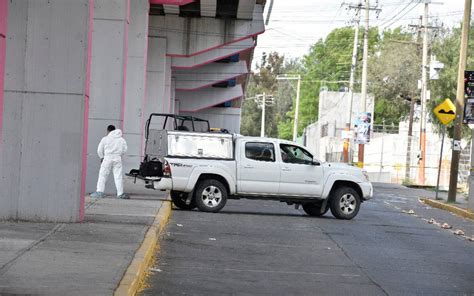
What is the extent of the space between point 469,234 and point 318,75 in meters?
104

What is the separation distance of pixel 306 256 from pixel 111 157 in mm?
8538

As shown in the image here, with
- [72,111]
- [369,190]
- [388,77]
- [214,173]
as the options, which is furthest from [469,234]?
[388,77]

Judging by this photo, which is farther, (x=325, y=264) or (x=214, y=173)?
(x=214, y=173)

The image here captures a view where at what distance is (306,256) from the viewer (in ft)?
46.1

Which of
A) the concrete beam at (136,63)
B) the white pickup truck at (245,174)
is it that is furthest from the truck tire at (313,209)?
the concrete beam at (136,63)

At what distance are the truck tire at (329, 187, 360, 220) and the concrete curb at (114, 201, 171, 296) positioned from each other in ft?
19.8

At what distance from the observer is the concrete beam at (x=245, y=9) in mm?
37281

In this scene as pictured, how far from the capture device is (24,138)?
14641mm

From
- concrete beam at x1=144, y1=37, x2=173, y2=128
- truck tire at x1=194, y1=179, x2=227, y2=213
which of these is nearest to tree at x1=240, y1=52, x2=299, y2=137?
concrete beam at x1=144, y1=37, x2=173, y2=128

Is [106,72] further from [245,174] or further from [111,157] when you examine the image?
[245,174]

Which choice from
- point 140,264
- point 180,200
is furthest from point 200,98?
point 140,264

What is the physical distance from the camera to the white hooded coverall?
21453 mm

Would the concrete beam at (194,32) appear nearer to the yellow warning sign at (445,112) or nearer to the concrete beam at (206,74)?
the yellow warning sign at (445,112)

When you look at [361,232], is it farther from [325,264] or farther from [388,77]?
[388,77]
